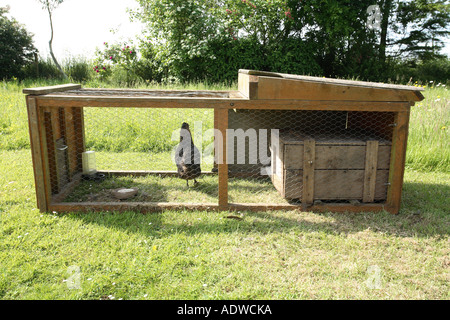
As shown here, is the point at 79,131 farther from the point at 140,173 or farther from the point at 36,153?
the point at 36,153

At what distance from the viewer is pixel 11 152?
5.80m

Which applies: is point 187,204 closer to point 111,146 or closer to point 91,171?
point 91,171

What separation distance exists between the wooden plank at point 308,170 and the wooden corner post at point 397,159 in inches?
28.9

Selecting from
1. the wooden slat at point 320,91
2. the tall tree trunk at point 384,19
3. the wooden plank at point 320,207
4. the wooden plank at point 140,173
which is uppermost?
the tall tree trunk at point 384,19

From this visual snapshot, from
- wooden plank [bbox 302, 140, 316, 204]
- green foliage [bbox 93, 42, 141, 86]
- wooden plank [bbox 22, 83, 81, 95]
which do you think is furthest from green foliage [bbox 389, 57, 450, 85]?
wooden plank [bbox 22, 83, 81, 95]

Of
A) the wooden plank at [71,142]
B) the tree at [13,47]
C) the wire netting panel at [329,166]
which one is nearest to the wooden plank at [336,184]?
the wire netting panel at [329,166]

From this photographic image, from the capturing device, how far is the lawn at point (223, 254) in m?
2.32

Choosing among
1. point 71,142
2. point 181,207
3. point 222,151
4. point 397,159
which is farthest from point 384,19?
point 181,207

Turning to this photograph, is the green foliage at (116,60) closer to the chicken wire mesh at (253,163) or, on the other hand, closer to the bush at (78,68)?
the bush at (78,68)

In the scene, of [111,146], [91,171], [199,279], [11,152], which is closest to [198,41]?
[111,146]

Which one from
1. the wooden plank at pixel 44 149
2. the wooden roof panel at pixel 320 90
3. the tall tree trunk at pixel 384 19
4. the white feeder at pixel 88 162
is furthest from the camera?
the tall tree trunk at pixel 384 19

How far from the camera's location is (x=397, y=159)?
138 inches

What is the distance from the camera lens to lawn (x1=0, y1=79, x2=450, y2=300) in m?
2.32

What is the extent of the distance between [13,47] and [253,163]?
37.4 ft
